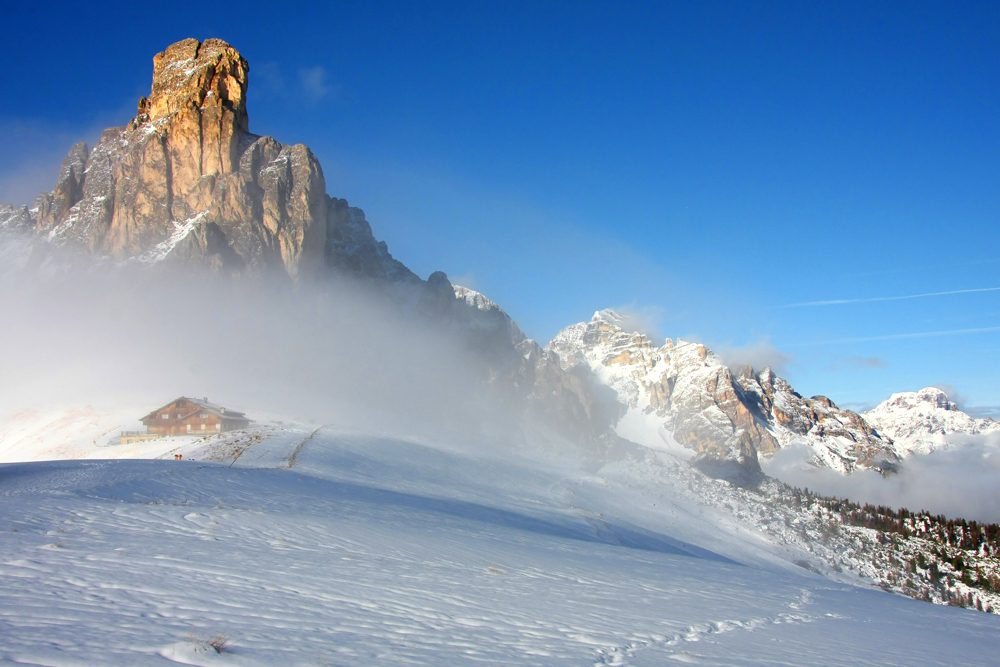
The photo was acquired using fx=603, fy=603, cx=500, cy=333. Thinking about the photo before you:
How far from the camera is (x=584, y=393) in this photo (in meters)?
179

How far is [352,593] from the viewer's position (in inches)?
382

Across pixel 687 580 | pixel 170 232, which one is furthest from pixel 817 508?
pixel 170 232

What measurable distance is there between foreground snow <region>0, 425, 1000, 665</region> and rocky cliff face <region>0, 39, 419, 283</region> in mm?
91206

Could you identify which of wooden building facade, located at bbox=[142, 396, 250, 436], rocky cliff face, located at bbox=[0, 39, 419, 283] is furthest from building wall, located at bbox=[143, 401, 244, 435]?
rocky cliff face, located at bbox=[0, 39, 419, 283]

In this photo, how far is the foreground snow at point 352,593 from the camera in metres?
6.86

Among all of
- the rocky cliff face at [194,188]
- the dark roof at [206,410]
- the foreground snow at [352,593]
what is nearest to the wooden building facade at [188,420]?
the dark roof at [206,410]

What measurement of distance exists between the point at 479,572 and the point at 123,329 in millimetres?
95612

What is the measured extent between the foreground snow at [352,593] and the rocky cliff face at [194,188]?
91.2m

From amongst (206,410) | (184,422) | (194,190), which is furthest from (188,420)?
(194,190)

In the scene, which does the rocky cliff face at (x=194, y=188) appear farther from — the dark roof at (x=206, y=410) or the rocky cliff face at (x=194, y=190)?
the dark roof at (x=206, y=410)

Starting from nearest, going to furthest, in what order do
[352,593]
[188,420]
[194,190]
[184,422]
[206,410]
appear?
[352,593] < [184,422] < [188,420] < [206,410] < [194,190]

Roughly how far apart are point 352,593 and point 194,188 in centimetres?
11680

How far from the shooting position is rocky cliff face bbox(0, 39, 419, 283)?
10406 centimetres

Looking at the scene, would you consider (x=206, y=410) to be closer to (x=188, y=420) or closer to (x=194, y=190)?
(x=188, y=420)
